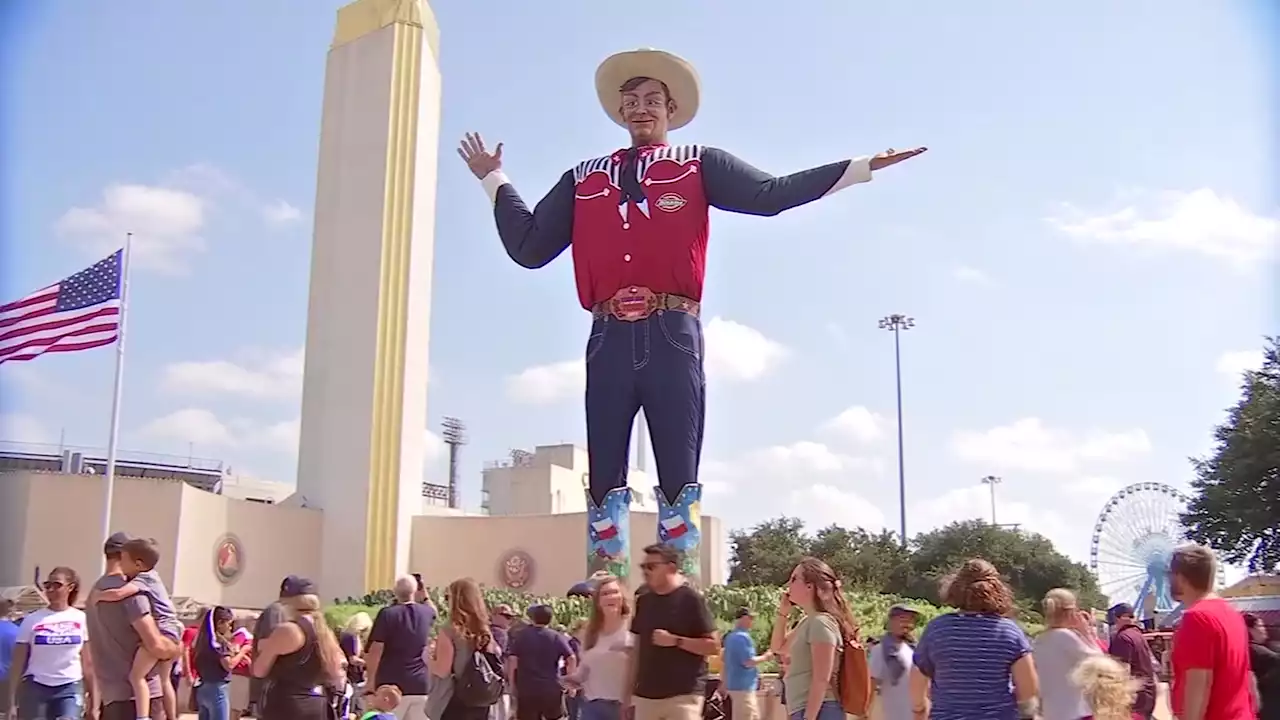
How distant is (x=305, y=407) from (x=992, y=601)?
83.9 feet

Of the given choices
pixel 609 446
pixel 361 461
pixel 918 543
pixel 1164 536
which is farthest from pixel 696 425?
pixel 918 543

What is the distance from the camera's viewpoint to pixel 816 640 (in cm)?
648

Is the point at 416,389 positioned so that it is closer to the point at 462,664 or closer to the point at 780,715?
the point at 780,715

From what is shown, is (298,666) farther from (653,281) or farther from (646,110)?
(646,110)

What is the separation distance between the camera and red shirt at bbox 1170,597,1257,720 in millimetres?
5074

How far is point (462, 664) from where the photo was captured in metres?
7.16

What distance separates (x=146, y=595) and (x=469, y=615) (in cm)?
171

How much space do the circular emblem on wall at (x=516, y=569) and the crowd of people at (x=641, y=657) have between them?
20.7 metres

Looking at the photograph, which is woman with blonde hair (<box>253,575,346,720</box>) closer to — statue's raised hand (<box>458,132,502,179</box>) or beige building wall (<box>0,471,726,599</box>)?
statue's raised hand (<box>458,132,502,179</box>)

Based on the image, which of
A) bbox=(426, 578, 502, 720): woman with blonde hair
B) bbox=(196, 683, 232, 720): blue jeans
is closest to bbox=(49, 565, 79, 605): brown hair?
bbox=(196, 683, 232, 720): blue jeans

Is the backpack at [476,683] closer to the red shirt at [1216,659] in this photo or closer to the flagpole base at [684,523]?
the flagpole base at [684,523]

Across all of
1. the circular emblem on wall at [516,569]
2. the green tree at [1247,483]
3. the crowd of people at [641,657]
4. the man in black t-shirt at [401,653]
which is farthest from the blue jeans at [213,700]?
the green tree at [1247,483]

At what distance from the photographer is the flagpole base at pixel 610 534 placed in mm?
10539

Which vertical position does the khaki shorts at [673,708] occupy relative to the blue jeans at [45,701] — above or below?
above
